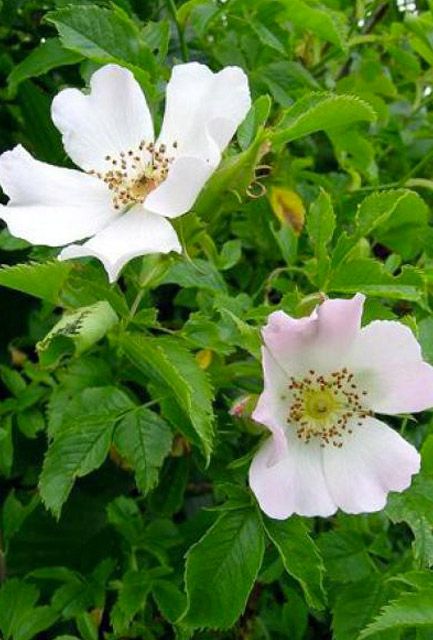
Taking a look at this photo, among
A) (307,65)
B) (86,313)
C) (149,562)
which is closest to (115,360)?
(86,313)

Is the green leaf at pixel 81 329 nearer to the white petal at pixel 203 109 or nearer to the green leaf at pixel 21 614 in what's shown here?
the white petal at pixel 203 109

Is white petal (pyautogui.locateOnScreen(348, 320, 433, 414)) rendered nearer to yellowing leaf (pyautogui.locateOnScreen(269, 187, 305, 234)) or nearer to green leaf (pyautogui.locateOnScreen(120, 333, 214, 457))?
green leaf (pyautogui.locateOnScreen(120, 333, 214, 457))

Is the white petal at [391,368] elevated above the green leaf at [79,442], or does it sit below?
above

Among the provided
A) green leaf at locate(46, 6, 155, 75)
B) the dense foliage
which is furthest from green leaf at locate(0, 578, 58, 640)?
green leaf at locate(46, 6, 155, 75)

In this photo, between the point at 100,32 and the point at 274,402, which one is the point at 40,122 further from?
the point at 274,402

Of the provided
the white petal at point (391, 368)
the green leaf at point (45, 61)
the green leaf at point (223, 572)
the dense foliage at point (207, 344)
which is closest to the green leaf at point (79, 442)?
the dense foliage at point (207, 344)

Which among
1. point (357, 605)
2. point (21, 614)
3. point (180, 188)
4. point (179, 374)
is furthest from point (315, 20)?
point (21, 614)

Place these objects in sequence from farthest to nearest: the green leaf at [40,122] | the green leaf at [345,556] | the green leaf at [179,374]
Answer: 1. the green leaf at [40,122]
2. the green leaf at [345,556]
3. the green leaf at [179,374]

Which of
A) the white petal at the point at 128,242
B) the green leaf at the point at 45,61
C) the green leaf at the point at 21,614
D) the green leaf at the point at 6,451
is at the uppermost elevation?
the green leaf at the point at 45,61
